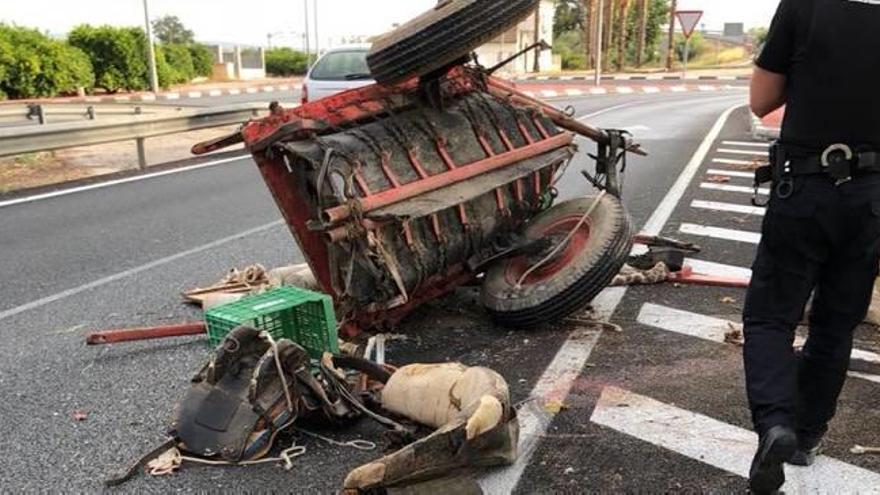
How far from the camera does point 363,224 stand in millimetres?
3865

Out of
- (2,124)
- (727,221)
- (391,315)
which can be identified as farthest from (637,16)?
(391,315)

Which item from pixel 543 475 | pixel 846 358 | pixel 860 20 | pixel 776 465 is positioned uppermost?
pixel 860 20

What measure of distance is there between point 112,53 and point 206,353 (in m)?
30.4

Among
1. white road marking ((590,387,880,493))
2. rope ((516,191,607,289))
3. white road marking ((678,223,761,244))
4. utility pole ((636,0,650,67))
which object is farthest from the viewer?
utility pole ((636,0,650,67))

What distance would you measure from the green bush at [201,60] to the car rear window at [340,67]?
95.6ft

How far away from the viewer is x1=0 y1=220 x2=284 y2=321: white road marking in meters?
5.05

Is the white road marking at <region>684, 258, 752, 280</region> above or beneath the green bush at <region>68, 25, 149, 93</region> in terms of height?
beneath

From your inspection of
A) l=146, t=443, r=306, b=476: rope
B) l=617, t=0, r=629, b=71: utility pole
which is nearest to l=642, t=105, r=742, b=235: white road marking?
l=146, t=443, r=306, b=476: rope

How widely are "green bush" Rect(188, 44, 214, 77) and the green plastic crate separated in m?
39.1

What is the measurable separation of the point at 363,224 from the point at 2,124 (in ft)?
51.9

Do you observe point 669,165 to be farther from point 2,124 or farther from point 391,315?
point 2,124

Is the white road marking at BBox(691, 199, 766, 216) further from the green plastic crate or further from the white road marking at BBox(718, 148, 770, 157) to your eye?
the green plastic crate

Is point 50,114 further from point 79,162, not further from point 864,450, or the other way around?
point 864,450

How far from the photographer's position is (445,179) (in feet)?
14.2
